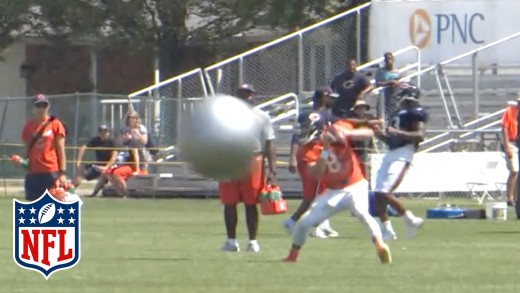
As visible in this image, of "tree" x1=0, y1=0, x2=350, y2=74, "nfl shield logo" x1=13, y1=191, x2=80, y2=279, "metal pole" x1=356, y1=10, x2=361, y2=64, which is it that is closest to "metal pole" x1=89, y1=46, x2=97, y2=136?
"tree" x1=0, y1=0, x2=350, y2=74

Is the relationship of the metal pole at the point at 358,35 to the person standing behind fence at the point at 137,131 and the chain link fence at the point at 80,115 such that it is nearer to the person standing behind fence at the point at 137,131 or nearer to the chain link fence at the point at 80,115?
the chain link fence at the point at 80,115

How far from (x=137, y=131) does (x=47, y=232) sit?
19.5 meters

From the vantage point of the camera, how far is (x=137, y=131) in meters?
31.1

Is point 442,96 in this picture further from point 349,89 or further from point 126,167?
point 349,89

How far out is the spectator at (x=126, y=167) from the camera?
101ft

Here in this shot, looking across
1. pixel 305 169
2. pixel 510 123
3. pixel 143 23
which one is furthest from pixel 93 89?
pixel 305 169

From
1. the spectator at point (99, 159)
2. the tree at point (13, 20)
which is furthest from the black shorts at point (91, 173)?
the tree at point (13, 20)

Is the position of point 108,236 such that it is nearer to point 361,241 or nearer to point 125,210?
point 361,241

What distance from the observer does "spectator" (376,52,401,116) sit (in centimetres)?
2908

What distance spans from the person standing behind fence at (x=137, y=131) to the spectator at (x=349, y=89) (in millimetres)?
5611

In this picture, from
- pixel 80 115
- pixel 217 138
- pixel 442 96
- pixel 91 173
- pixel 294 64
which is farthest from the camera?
pixel 80 115

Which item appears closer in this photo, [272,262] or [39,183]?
[272,262]

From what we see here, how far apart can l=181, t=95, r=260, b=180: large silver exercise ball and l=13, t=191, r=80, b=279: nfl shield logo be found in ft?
5.73

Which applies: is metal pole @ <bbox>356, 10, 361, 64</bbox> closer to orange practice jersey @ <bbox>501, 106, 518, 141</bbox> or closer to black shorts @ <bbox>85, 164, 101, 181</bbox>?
black shorts @ <bbox>85, 164, 101, 181</bbox>
